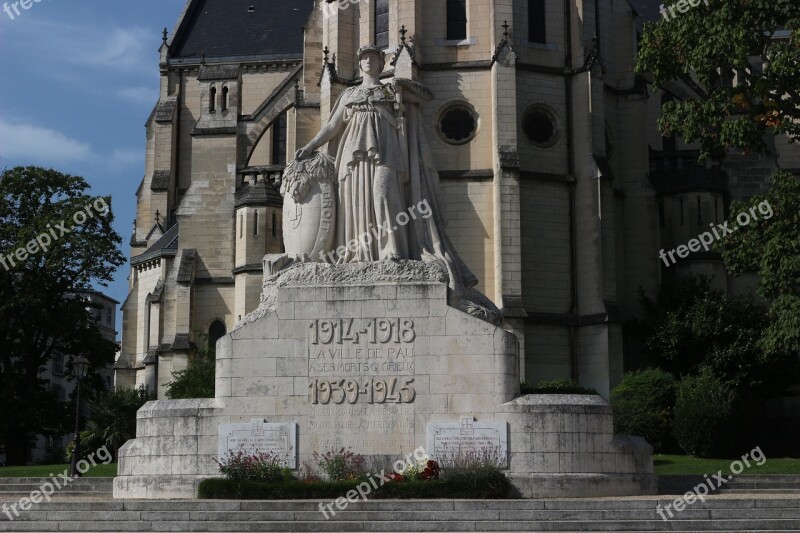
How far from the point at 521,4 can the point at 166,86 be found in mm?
26983

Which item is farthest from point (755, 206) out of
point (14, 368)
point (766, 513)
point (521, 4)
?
point (14, 368)

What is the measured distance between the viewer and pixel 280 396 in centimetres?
2138

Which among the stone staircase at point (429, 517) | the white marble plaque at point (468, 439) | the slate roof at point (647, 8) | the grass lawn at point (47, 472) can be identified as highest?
the slate roof at point (647, 8)

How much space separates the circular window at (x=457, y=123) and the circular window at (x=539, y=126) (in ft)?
6.69

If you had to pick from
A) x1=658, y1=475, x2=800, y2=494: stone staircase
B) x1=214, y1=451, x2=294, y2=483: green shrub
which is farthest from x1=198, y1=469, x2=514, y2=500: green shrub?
x1=658, y1=475, x2=800, y2=494: stone staircase

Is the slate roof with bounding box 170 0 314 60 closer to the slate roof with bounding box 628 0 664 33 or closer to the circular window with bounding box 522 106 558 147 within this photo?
the slate roof with bounding box 628 0 664 33

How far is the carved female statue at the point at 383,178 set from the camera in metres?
22.3

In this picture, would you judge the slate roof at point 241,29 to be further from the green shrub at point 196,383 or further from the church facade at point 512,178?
the green shrub at point 196,383

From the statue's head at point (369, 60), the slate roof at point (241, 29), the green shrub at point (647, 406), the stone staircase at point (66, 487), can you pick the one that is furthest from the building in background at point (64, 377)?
the statue's head at point (369, 60)

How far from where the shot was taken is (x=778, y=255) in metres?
28.9

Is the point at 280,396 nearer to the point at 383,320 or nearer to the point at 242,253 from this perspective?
the point at 383,320

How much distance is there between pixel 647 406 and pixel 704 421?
3.36 metres

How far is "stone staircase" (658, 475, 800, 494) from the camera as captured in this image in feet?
75.9

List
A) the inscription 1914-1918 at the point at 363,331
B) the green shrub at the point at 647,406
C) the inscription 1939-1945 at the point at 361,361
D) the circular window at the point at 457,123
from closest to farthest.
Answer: the inscription 1939-1945 at the point at 361,361 < the inscription 1914-1918 at the point at 363,331 < the green shrub at the point at 647,406 < the circular window at the point at 457,123
